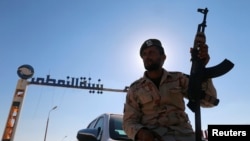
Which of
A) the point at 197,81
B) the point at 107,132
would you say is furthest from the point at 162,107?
the point at 107,132

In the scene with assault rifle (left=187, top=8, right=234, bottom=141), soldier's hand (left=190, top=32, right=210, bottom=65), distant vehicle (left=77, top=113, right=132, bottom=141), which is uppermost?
soldier's hand (left=190, top=32, right=210, bottom=65)

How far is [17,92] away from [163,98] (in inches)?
1154

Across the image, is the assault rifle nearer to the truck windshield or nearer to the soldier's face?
the soldier's face

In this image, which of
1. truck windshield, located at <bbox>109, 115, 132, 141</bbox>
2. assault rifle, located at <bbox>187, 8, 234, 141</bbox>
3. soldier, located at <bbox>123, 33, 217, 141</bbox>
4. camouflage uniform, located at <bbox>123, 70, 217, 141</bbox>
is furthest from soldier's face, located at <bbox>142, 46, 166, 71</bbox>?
truck windshield, located at <bbox>109, 115, 132, 141</bbox>

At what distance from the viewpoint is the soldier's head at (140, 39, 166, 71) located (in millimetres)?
3141

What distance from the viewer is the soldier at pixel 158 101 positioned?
2.75 meters

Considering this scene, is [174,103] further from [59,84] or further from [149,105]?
[59,84]

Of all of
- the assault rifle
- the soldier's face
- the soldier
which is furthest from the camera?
the soldier's face

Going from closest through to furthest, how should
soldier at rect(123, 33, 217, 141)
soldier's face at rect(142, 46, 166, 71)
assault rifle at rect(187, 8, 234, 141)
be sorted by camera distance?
assault rifle at rect(187, 8, 234, 141)
soldier at rect(123, 33, 217, 141)
soldier's face at rect(142, 46, 166, 71)

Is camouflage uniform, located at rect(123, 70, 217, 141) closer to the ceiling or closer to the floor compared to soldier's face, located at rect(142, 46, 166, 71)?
closer to the floor

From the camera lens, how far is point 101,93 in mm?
30125

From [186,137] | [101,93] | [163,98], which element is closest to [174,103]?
[163,98]

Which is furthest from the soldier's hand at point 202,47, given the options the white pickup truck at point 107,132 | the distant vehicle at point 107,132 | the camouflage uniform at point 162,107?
the distant vehicle at point 107,132

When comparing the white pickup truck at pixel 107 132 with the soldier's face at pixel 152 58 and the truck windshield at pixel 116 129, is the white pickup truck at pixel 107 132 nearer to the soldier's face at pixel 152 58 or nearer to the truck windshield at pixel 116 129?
the truck windshield at pixel 116 129
